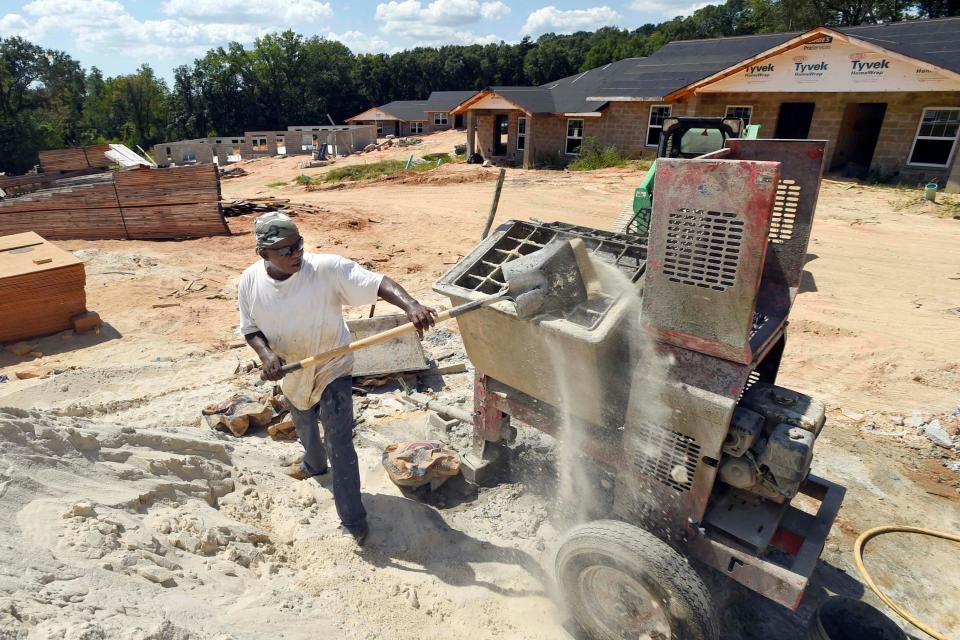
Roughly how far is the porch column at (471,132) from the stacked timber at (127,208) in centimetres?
1310

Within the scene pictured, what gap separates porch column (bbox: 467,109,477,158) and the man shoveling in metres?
21.8

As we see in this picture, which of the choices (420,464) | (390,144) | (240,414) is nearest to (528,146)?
(390,144)

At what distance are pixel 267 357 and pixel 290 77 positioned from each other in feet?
181

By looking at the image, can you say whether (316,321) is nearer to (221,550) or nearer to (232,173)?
(221,550)

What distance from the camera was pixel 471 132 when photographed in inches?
935

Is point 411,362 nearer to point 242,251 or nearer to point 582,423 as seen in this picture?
point 582,423

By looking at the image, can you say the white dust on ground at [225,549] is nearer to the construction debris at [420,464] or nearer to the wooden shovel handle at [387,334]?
the construction debris at [420,464]

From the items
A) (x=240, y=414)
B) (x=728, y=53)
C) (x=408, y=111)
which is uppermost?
(x=728, y=53)

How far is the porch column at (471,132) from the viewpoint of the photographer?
76.5ft

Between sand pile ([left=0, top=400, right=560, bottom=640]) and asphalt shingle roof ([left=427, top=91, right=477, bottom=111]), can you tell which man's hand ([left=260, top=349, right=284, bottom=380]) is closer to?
sand pile ([left=0, top=400, right=560, bottom=640])

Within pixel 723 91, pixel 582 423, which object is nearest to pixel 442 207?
pixel 723 91

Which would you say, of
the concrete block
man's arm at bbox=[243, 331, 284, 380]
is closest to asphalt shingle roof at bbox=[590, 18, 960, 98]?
the concrete block

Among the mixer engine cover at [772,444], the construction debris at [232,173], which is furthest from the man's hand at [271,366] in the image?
the construction debris at [232,173]

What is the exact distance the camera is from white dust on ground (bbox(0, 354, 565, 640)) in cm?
200
